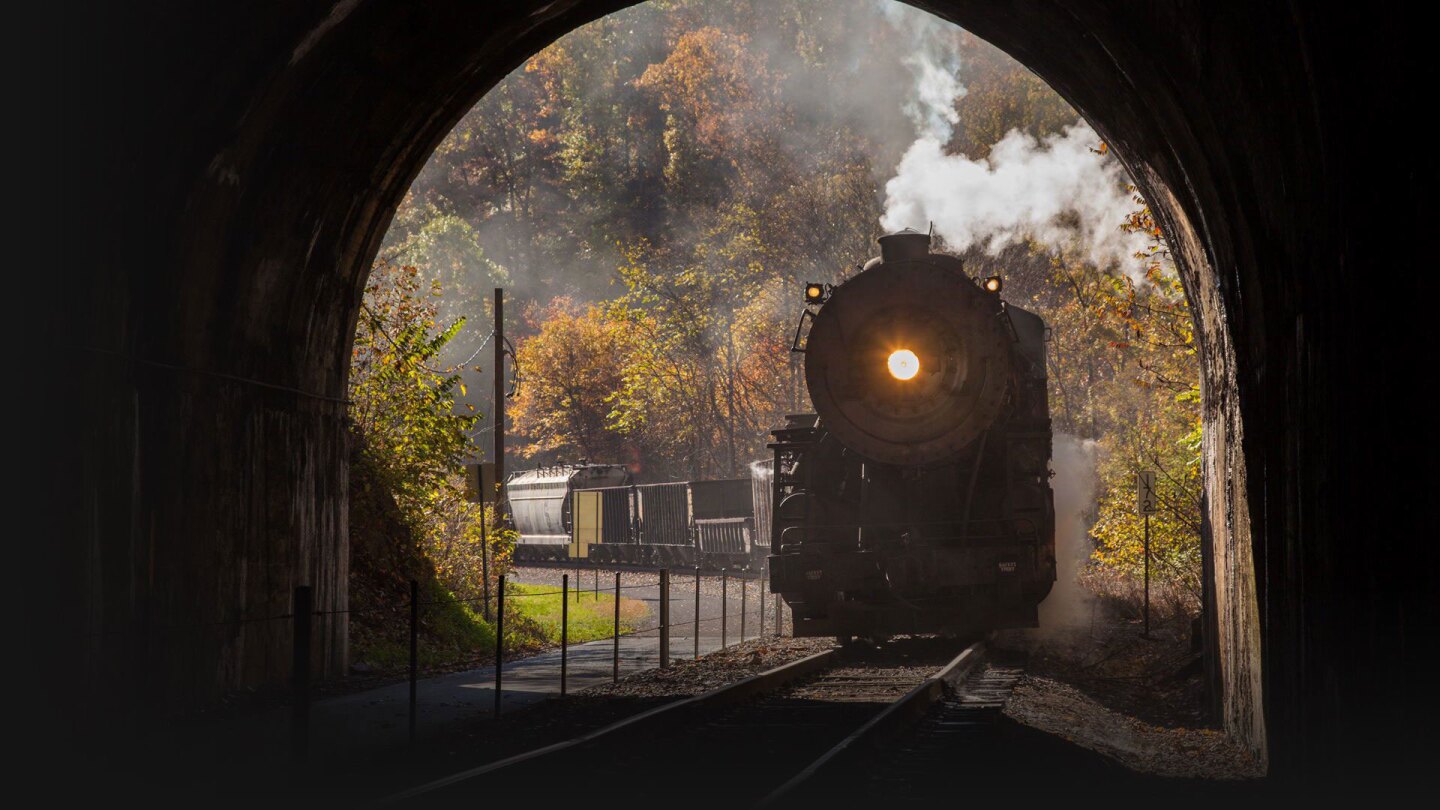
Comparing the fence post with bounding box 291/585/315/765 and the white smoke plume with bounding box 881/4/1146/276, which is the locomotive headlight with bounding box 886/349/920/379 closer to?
the white smoke plume with bounding box 881/4/1146/276

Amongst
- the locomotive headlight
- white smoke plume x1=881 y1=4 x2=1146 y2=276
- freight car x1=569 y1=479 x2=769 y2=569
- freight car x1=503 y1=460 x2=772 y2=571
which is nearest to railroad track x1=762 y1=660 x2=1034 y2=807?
the locomotive headlight

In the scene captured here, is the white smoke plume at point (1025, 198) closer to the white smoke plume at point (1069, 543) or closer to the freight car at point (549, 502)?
the white smoke plume at point (1069, 543)

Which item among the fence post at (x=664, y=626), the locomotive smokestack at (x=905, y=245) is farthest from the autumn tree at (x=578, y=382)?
the locomotive smokestack at (x=905, y=245)

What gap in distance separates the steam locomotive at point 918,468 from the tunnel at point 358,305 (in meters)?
2.65

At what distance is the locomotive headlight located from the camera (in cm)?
1432

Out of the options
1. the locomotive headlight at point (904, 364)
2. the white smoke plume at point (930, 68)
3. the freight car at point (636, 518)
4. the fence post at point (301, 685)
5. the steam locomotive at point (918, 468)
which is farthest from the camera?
the white smoke plume at point (930, 68)

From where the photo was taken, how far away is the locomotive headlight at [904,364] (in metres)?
14.3

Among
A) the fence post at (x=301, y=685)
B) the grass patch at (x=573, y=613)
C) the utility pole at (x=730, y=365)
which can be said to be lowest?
the grass patch at (x=573, y=613)

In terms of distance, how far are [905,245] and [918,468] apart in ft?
7.66

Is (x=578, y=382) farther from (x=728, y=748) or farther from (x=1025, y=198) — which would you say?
(x=728, y=748)

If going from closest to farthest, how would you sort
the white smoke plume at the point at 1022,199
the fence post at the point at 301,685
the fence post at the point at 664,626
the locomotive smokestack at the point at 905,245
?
the fence post at the point at 301,685 < the fence post at the point at 664,626 < the locomotive smokestack at the point at 905,245 < the white smoke plume at the point at 1022,199

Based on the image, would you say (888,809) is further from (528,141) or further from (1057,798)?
(528,141)

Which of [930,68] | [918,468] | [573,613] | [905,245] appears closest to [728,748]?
[918,468]

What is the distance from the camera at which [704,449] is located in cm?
5328
